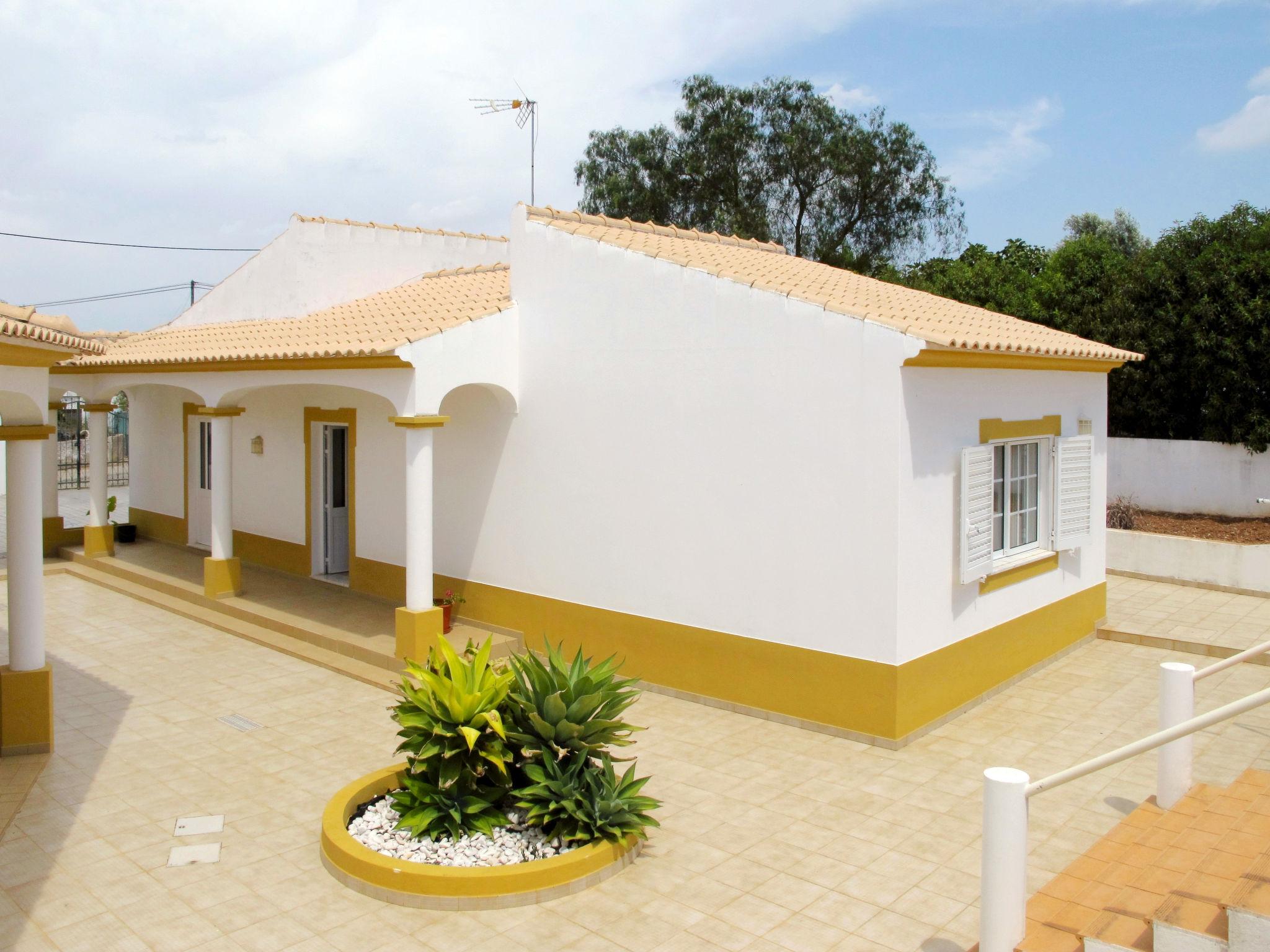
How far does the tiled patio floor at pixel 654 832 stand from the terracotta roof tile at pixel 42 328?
323cm

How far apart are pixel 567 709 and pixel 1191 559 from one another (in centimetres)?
1164

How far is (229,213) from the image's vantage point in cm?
3105

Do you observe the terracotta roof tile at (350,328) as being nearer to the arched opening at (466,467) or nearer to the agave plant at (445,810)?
the arched opening at (466,467)

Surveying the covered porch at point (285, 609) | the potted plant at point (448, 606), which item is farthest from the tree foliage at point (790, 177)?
the potted plant at point (448, 606)

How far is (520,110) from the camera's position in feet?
49.0

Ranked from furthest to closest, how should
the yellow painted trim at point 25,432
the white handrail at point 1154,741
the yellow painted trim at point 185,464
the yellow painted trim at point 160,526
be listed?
the yellow painted trim at point 160,526 < the yellow painted trim at point 185,464 < the yellow painted trim at point 25,432 < the white handrail at point 1154,741

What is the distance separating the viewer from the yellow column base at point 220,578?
1271 cm

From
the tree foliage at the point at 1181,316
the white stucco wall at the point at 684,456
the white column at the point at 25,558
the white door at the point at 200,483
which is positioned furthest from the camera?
the white door at the point at 200,483

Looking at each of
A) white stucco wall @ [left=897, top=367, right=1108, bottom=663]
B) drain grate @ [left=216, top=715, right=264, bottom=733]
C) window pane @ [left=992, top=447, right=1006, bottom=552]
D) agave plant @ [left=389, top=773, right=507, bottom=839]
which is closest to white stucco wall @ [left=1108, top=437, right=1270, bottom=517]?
white stucco wall @ [left=897, top=367, right=1108, bottom=663]

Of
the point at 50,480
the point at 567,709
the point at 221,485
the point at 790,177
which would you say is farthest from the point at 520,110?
the point at 790,177

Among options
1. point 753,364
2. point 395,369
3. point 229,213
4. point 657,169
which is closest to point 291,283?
point 395,369

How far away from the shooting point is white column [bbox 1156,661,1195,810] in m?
6.42

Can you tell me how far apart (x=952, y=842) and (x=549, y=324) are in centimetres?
631

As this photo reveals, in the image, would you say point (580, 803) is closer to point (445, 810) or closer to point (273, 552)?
point (445, 810)
